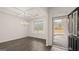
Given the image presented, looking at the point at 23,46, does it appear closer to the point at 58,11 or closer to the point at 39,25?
the point at 58,11

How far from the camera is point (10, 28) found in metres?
4.03

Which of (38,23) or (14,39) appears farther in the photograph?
(38,23)

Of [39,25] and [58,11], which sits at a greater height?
[58,11]

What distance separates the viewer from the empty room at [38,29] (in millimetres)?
2389

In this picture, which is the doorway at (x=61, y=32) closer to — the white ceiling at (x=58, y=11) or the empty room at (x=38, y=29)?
the empty room at (x=38, y=29)

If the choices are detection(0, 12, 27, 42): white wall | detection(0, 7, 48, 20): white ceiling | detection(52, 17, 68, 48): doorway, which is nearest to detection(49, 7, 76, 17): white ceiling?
detection(52, 17, 68, 48): doorway

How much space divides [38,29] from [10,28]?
202 centimetres

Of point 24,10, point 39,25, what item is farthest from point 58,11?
point 39,25

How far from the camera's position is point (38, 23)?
14.9 ft

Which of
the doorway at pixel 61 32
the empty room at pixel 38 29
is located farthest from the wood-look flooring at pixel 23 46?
the doorway at pixel 61 32
